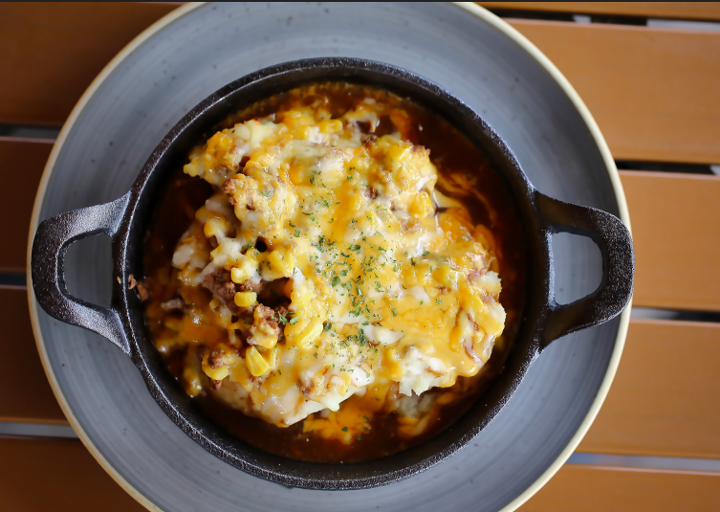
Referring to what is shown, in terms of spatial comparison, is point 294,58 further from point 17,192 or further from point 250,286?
point 17,192

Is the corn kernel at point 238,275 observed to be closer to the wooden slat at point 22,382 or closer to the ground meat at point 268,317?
the ground meat at point 268,317

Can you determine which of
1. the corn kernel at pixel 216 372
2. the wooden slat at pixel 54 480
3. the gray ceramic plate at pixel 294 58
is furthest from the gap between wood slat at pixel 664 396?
the wooden slat at pixel 54 480

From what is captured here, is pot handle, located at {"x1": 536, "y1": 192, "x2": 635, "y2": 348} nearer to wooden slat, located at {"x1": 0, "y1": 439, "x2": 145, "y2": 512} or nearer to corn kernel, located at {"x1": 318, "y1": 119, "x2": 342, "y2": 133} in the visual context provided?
corn kernel, located at {"x1": 318, "y1": 119, "x2": 342, "y2": 133}

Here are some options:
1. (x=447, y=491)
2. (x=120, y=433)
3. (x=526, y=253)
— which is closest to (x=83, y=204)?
(x=120, y=433)

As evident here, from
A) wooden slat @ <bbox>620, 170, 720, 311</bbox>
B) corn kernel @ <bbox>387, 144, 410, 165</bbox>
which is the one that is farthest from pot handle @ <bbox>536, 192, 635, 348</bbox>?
wooden slat @ <bbox>620, 170, 720, 311</bbox>

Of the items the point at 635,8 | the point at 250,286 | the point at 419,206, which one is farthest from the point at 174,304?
the point at 635,8

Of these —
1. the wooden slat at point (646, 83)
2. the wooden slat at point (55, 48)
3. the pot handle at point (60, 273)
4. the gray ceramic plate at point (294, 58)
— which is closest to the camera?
the pot handle at point (60, 273)

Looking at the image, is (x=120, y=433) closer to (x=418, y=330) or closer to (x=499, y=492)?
(x=418, y=330)
